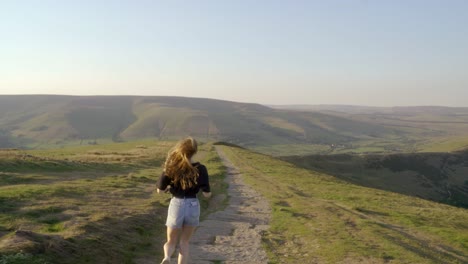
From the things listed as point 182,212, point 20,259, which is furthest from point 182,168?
point 20,259

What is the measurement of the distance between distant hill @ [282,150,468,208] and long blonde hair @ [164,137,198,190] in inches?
3960

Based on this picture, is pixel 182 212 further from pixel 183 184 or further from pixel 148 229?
pixel 148 229

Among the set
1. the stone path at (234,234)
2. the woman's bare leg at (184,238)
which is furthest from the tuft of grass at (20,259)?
the stone path at (234,234)

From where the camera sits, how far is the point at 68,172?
42.5m

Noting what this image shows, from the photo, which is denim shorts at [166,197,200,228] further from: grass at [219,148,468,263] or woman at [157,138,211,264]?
grass at [219,148,468,263]

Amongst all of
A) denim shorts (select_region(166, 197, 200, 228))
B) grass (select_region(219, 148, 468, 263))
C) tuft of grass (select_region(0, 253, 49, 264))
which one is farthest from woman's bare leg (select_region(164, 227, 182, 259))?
grass (select_region(219, 148, 468, 263))

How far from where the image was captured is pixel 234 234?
20812mm

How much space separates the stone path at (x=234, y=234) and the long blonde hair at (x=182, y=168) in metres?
5.29

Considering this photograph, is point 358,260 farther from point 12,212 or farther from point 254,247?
point 12,212

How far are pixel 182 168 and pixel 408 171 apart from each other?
5654 inches

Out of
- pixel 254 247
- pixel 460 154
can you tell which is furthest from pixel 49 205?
pixel 460 154

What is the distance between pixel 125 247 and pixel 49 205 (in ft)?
24.1

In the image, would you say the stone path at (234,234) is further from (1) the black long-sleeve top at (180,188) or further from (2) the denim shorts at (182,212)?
(1) the black long-sleeve top at (180,188)

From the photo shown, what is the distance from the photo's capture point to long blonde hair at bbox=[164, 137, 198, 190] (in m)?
10.9
